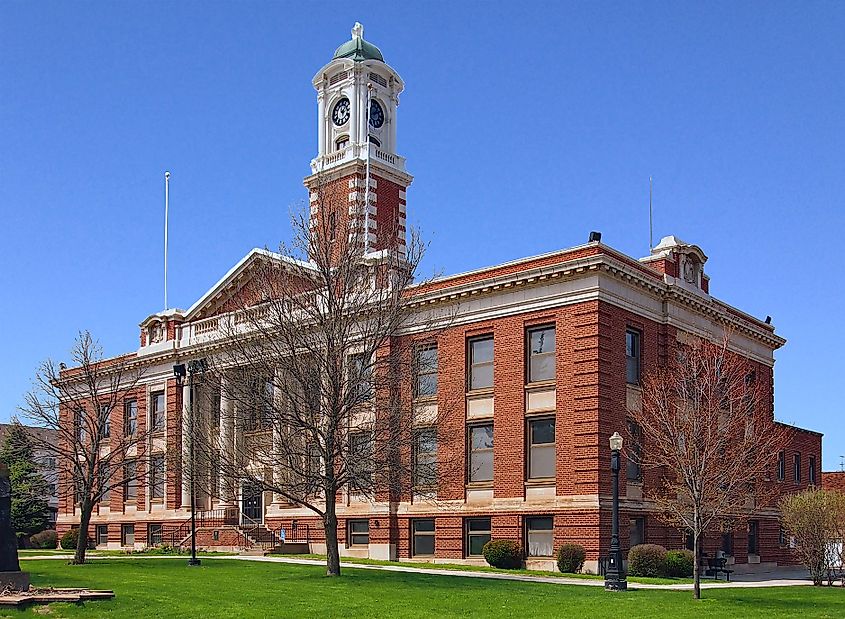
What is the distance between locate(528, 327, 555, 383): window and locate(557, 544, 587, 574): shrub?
6599mm

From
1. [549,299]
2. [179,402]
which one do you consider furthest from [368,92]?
[549,299]

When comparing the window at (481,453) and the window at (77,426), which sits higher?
the window at (77,426)

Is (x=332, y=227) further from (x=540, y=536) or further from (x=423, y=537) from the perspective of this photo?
(x=423, y=537)

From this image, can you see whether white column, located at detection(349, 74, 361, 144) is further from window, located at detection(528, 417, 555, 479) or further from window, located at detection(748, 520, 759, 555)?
window, located at detection(748, 520, 759, 555)

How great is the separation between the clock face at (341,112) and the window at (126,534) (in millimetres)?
26991

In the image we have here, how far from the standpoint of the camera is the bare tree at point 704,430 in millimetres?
32031

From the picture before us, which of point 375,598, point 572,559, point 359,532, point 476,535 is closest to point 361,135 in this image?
point 359,532

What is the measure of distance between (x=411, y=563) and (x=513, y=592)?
14.1 m

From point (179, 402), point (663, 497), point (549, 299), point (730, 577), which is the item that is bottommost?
point (730, 577)

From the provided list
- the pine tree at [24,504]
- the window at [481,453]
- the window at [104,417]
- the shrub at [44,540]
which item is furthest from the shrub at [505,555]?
the shrub at [44,540]

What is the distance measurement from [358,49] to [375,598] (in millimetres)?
46600

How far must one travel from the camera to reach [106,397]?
204ft

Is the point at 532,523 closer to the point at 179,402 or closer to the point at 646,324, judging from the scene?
the point at 646,324

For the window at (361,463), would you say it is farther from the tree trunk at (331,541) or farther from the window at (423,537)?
the window at (423,537)
